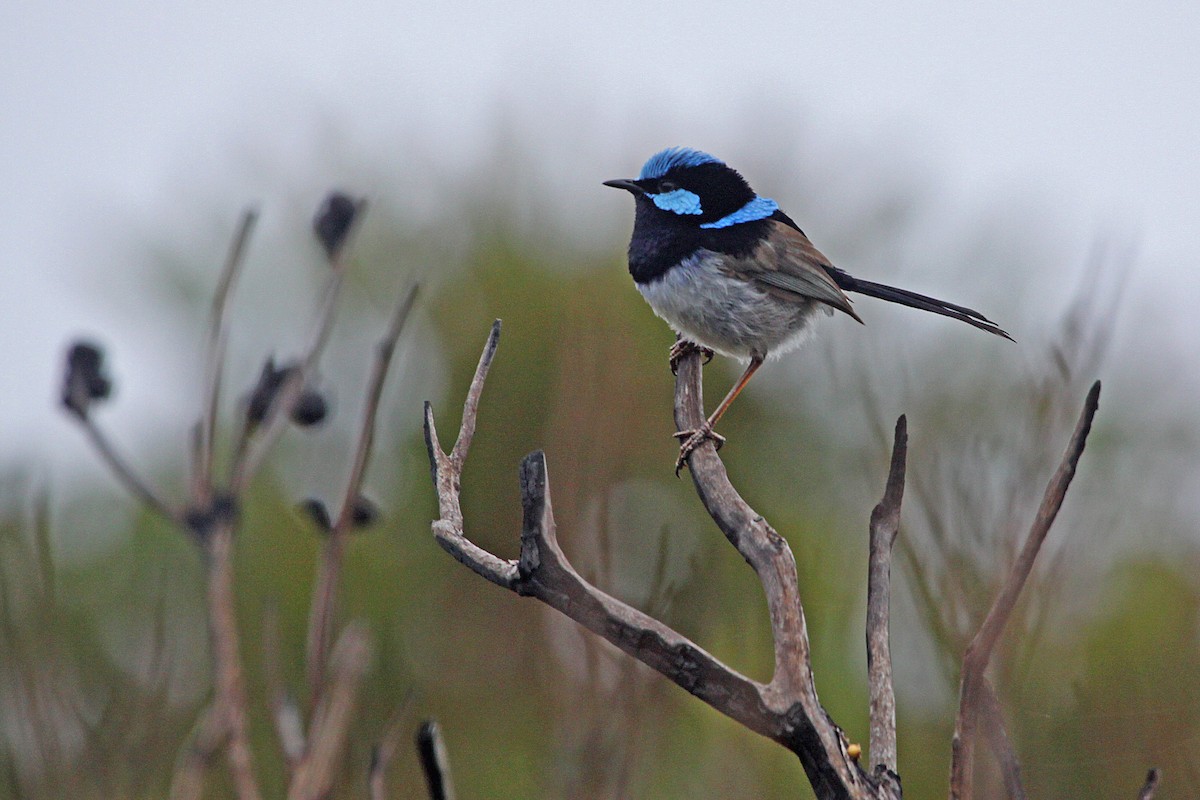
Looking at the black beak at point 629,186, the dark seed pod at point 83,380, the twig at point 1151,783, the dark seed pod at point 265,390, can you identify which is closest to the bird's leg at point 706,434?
the black beak at point 629,186

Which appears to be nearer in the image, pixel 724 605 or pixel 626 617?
pixel 626 617

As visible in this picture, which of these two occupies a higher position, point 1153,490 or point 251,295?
point 1153,490

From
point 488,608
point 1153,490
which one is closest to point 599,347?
point 1153,490

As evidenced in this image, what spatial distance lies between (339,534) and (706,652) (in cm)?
72

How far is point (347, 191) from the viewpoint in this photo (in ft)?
7.49

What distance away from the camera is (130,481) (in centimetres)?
170

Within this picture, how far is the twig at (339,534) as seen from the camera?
5.51 ft

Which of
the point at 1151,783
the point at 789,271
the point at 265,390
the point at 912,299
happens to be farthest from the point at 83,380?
the point at 912,299

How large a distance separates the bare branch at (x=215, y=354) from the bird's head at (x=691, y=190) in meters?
3.17

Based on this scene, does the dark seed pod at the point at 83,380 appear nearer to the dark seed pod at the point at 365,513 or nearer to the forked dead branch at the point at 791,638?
the dark seed pod at the point at 365,513

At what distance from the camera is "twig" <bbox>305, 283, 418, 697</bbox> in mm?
1680

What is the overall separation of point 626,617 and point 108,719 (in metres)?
1.07

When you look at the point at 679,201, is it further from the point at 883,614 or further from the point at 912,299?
the point at 883,614

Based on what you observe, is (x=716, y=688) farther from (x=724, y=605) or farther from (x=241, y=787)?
(x=724, y=605)
